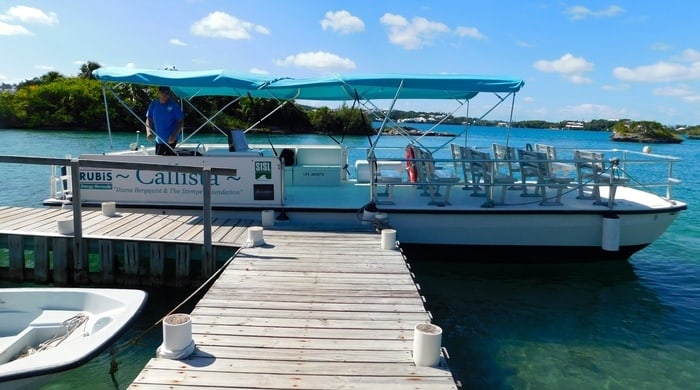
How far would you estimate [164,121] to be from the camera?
916 cm

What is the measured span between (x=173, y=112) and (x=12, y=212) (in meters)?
3.42

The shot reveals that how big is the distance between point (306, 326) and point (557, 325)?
4.44 metres

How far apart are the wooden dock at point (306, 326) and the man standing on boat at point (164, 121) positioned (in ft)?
10.8

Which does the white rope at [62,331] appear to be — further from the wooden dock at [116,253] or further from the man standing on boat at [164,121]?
the man standing on boat at [164,121]

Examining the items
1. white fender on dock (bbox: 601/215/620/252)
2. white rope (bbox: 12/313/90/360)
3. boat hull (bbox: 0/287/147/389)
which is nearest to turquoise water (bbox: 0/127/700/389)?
boat hull (bbox: 0/287/147/389)

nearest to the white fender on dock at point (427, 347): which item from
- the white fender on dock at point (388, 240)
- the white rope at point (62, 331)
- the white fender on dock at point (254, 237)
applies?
the white fender on dock at point (388, 240)

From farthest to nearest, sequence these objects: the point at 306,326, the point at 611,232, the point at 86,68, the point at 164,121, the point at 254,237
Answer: the point at 86,68, the point at 164,121, the point at 611,232, the point at 254,237, the point at 306,326

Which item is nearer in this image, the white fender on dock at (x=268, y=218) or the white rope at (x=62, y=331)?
the white rope at (x=62, y=331)

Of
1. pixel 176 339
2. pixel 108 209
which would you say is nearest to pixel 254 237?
pixel 108 209

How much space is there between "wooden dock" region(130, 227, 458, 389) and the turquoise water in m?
1.10

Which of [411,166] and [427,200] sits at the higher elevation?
[411,166]

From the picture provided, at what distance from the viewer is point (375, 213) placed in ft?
28.2

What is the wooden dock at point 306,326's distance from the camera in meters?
3.83

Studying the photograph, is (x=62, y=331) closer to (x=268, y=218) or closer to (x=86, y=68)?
(x=268, y=218)
